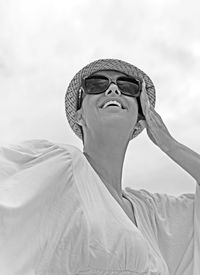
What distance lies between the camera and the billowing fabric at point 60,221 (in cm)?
241

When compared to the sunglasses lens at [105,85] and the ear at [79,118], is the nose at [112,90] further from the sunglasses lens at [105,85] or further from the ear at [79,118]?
the ear at [79,118]

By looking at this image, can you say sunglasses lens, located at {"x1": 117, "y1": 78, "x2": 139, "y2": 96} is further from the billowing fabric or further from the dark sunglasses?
the billowing fabric

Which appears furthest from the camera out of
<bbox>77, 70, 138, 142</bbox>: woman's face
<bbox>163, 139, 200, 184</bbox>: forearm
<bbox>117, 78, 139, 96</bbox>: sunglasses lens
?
<bbox>163, 139, 200, 184</bbox>: forearm

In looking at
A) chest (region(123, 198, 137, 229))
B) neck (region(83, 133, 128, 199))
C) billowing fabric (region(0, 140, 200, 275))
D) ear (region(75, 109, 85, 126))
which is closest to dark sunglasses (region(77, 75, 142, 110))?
ear (region(75, 109, 85, 126))

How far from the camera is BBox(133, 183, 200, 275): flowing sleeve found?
3412 mm

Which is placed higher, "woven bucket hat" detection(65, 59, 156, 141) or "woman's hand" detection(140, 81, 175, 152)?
"woven bucket hat" detection(65, 59, 156, 141)

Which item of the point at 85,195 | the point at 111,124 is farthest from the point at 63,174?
the point at 111,124

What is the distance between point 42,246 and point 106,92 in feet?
3.64

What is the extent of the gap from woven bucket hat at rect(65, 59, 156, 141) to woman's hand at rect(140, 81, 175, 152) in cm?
10

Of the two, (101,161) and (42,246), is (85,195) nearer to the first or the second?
(42,246)

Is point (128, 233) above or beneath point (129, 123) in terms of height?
beneath

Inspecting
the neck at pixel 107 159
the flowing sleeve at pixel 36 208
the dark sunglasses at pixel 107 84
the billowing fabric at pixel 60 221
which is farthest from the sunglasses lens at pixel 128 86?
the flowing sleeve at pixel 36 208

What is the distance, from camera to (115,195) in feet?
10.9

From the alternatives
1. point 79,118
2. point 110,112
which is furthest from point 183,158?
point 79,118
